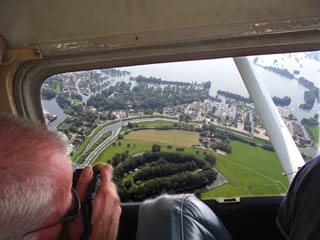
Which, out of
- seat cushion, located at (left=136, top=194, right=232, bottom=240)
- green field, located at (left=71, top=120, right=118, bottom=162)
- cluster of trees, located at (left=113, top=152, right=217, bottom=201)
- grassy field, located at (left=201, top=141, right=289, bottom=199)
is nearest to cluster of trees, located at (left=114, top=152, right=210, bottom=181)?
cluster of trees, located at (left=113, top=152, right=217, bottom=201)

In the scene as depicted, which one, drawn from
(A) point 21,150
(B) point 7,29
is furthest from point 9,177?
(B) point 7,29

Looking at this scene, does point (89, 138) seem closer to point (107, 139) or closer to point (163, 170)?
point (107, 139)

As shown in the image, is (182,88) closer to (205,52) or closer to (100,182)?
(205,52)

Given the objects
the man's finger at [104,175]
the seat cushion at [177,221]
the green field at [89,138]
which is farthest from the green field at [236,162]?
the man's finger at [104,175]

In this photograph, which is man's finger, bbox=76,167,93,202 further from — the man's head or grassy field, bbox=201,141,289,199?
grassy field, bbox=201,141,289,199

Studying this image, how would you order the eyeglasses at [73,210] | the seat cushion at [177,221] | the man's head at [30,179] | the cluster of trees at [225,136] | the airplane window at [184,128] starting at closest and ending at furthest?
the man's head at [30,179], the eyeglasses at [73,210], the seat cushion at [177,221], the airplane window at [184,128], the cluster of trees at [225,136]

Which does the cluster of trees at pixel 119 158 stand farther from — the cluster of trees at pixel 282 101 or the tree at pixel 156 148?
the cluster of trees at pixel 282 101

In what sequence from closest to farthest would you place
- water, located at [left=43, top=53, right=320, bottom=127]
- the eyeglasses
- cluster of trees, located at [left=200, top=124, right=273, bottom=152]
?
the eyeglasses < water, located at [left=43, top=53, right=320, bottom=127] < cluster of trees, located at [left=200, top=124, right=273, bottom=152]
